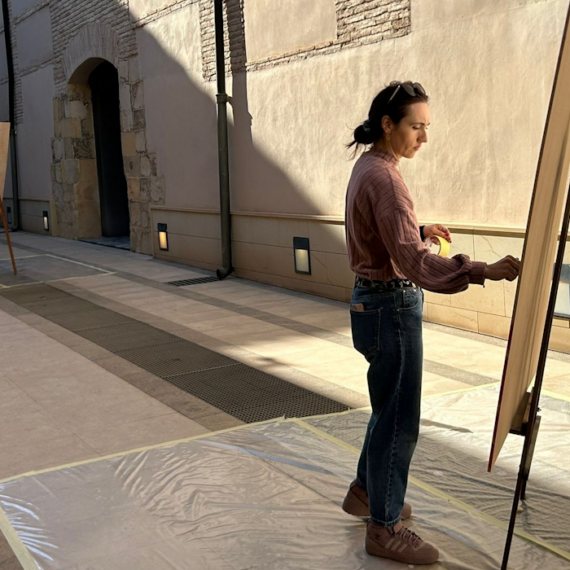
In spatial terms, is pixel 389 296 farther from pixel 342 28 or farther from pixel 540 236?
pixel 342 28

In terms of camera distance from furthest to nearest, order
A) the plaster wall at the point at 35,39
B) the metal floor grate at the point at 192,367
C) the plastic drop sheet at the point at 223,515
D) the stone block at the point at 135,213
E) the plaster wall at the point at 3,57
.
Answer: the plaster wall at the point at 3,57 < the plaster wall at the point at 35,39 < the stone block at the point at 135,213 < the metal floor grate at the point at 192,367 < the plastic drop sheet at the point at 223,515

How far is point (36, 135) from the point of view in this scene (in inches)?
636

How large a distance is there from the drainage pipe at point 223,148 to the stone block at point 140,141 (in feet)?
8.23

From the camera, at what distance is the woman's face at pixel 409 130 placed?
8.62ft

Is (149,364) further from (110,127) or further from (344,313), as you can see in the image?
(110,127)

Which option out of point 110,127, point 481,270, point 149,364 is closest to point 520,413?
point 481,270

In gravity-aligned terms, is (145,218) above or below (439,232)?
below

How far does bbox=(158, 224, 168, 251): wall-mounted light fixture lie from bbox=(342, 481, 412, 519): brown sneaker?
8.52 metres

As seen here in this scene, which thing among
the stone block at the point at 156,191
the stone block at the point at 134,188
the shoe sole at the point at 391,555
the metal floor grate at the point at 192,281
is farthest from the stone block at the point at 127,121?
the shoe sole at the point at 391,555

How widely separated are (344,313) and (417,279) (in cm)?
497

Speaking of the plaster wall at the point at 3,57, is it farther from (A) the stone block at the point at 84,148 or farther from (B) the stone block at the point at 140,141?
(B) the stone block at the point at 140,141

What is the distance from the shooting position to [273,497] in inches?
134

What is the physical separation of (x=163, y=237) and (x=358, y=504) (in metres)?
8.69

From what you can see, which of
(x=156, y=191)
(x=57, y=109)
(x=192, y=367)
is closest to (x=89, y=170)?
(x=57, y=109)
